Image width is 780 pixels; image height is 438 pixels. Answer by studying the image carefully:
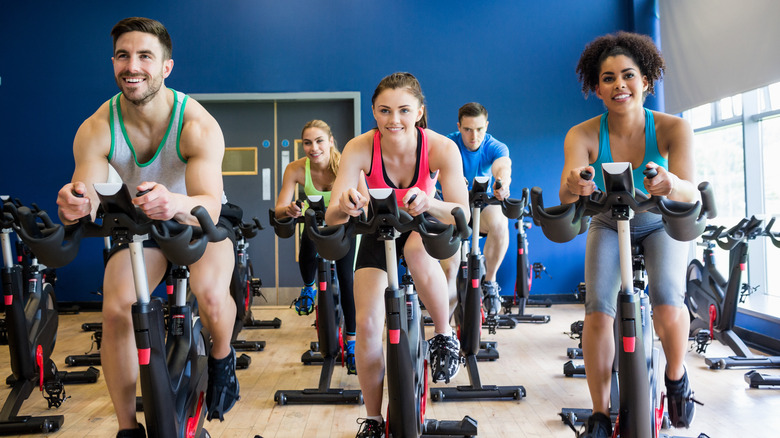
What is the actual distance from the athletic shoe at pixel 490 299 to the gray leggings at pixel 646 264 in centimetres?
210

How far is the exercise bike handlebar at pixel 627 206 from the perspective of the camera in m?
1.71

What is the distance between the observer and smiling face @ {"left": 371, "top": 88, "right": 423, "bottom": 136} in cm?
234

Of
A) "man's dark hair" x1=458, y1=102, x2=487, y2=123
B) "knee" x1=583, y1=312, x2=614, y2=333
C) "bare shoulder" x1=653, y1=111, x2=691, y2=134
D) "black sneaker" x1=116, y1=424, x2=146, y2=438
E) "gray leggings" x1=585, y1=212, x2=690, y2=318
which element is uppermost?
"man's dark hair" x1=458, y1=102, x2=487, y2=123

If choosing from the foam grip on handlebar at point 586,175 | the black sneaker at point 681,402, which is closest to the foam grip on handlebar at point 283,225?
the foam grip on handlebar at point 586,175

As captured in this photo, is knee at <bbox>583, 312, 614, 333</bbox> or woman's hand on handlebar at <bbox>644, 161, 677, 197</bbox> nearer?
woman's hand on handlebar at <bbox>644, 161, 677, 197</bbox>

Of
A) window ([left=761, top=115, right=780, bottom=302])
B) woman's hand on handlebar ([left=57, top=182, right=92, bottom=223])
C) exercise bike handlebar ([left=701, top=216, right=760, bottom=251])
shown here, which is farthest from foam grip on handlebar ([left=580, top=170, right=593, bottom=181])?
window ([left=761, top=115, right=780, bottom=302])

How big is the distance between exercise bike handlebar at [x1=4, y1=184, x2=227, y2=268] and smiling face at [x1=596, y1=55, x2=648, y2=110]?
1.51 meters

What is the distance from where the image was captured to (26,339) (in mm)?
2938

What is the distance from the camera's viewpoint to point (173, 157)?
2.24 metres

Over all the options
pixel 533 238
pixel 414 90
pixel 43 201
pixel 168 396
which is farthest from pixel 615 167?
pixel 43 201

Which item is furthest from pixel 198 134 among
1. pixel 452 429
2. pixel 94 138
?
pixel 452 429

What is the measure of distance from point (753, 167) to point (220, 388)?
4263mm

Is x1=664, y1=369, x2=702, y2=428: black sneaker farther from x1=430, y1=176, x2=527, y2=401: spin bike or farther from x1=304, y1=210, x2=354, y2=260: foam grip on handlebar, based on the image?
x1=304, y1=210, x2=354, y2=260: foam grip on handlebar

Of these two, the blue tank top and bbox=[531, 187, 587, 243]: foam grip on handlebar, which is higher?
the blue tank top
